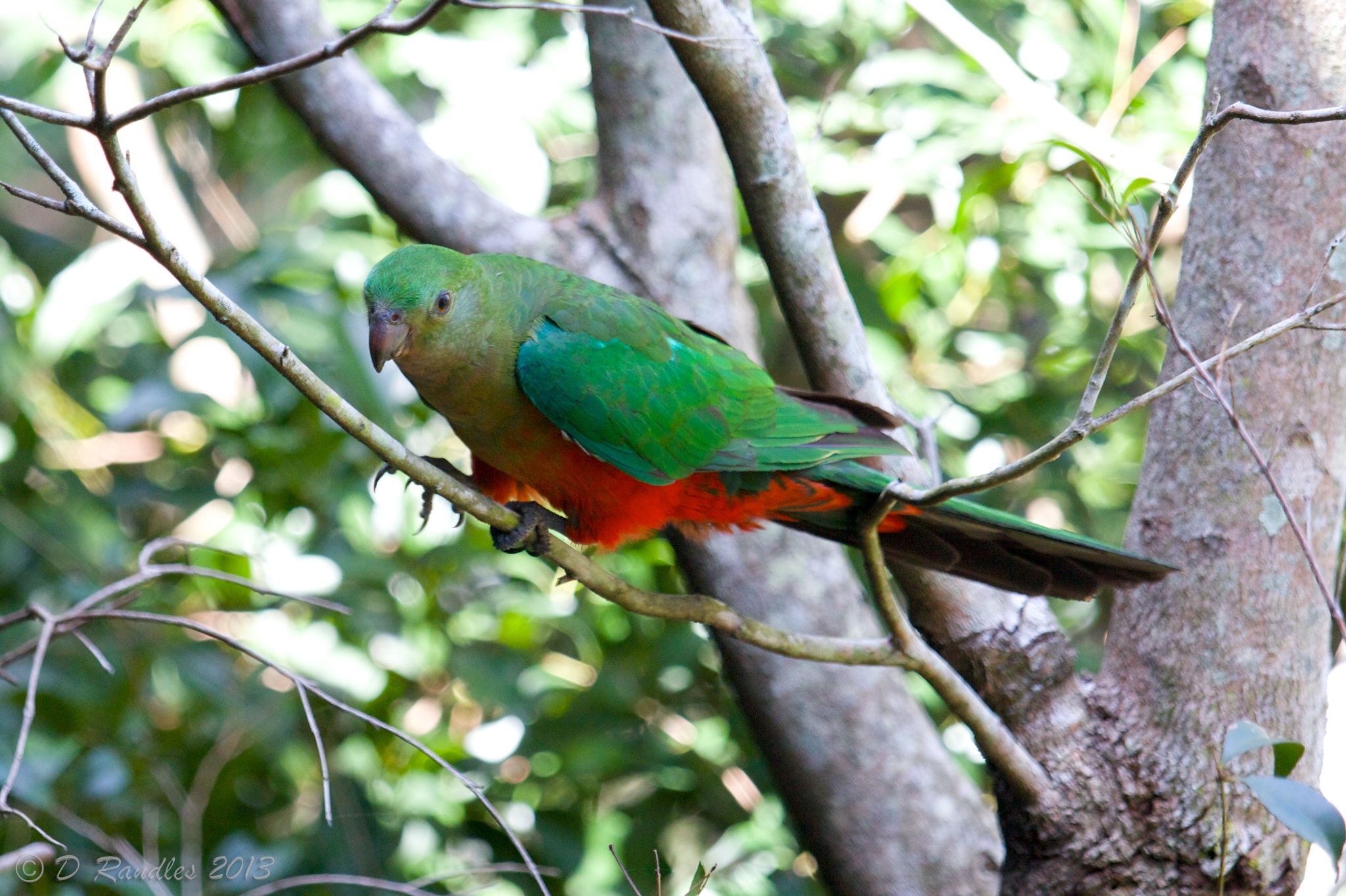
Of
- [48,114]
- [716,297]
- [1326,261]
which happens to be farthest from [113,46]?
[716,297]

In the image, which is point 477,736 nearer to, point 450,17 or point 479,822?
point 479,822

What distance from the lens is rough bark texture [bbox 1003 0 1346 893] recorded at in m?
2.48

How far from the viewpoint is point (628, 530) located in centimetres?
289

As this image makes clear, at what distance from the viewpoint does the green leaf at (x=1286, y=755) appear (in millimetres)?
1855

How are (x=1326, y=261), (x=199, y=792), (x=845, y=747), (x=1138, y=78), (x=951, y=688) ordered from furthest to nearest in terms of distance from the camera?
1. (x=1138, y=78)
2. (x=199, y=792)
3. (x=845, y=747)
4. (x=951, y=688)
5. (x=1326, y=261)

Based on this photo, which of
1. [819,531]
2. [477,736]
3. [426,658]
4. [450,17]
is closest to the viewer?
[819,531]

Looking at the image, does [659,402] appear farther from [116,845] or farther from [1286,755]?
[116,845]

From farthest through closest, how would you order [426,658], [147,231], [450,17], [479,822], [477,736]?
[450,17], [426,658], [477,736], [479,822], [147,231]

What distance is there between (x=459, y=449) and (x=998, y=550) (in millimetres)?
2512

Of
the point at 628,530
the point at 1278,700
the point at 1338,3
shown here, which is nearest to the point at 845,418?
the point at 628,530

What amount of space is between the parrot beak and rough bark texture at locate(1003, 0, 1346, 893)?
191 cm

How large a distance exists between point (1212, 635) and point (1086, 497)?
167cm

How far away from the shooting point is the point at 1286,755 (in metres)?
1.89

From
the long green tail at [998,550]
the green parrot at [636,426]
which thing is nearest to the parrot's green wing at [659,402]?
the green parrot at [636,426]
